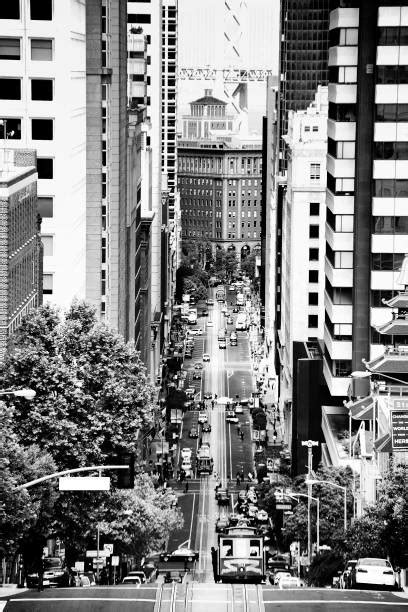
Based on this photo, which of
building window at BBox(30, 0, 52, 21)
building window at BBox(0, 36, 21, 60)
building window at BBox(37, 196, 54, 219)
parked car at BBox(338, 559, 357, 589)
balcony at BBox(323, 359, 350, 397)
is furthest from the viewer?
balcony at BBox(323, 359, 350, 397)

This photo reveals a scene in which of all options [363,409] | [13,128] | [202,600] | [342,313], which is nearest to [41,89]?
[13,128]

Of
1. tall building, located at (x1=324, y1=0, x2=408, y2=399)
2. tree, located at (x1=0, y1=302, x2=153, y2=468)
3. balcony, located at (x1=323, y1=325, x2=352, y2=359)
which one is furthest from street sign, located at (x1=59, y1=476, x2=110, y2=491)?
balcony, located at (x1=323, y1=325, x2=352, y2=359)

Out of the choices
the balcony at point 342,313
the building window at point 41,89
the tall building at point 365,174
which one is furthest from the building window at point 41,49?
the balcony at point 342,313

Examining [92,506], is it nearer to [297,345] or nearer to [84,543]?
[84,543]

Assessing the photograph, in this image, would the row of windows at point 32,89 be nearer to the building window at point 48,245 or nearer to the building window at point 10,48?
the building window at point 10,48

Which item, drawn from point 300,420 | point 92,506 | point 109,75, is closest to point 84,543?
point 92,506

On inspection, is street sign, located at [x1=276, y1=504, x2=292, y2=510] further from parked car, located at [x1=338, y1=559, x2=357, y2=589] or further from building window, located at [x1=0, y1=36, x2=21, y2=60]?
parked car, located at [x1=338, y1=559, x2=357, y2=589]

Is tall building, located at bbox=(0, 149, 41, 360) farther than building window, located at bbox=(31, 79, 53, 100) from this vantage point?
No
